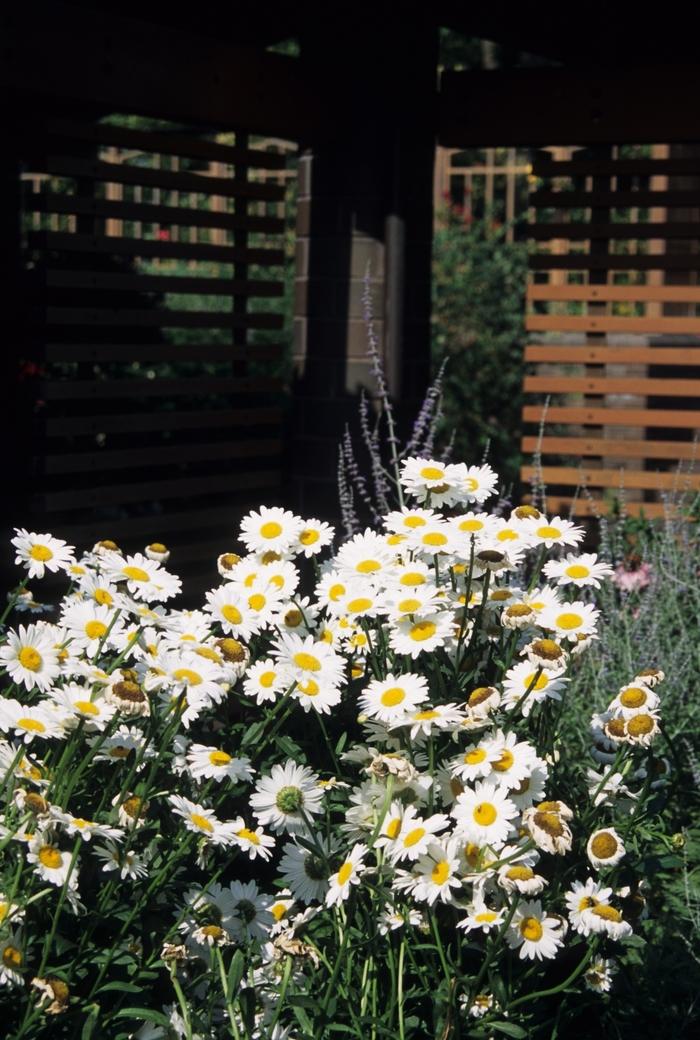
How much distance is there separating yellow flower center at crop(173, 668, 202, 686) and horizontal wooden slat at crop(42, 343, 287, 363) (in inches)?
122

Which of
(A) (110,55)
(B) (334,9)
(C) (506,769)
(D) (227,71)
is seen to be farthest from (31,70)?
(C) (506,769)

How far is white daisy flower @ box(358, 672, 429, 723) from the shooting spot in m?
2.15

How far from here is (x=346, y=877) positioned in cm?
214

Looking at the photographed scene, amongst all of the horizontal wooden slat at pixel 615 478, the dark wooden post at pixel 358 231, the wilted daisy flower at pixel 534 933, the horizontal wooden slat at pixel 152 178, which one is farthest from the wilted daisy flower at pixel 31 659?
the horizontal wooden slat at pixel 615 478

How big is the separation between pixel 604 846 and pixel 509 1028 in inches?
12.1

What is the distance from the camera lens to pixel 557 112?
5961 mm

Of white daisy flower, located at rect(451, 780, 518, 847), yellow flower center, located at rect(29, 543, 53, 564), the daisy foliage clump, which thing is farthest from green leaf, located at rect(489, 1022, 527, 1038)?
yellow flower center, located at rect(29, 543, 53, 564)

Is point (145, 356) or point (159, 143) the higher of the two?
point (159, 143)

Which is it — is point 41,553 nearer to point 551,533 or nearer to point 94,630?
point 94,630

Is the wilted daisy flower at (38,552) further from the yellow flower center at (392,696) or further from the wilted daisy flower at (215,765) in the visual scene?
the yellow flower center at (392,696)

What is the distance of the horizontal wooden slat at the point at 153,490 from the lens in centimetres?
516

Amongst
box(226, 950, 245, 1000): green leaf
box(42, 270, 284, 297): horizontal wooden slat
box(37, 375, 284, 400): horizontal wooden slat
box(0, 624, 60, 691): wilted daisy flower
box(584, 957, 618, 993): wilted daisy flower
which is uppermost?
box(42, 270, 284, 297): horizontal wooden slat

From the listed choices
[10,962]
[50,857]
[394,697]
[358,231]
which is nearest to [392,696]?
[394,697]

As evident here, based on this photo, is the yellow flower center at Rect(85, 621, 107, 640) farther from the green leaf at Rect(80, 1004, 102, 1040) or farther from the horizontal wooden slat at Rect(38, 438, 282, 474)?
the horizontal wooden slat at Rect(38, 438, 282, 474)
